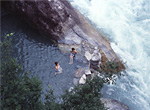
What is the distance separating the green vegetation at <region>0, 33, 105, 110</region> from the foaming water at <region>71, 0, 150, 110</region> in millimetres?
5429

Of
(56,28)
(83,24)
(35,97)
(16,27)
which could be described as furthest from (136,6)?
(35,97)

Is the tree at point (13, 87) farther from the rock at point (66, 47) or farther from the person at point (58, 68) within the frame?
the rock at point (66, 47)

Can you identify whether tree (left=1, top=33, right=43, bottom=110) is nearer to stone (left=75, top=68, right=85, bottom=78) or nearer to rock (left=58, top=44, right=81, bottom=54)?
stone (left=75, top=68, right=85, bottom=78)

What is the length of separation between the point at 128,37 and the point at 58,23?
7.02 metres

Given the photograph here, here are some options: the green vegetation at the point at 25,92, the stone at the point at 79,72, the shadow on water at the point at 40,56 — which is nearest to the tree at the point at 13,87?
the green vegetation at the point at 25,92

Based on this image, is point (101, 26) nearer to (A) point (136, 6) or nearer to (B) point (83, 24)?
(B) point (83, 24)

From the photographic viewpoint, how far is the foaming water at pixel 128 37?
1449 centimetres

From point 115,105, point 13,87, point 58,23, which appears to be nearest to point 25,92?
point 13,87

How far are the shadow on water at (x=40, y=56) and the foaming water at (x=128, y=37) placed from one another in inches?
126

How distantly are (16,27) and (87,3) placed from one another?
9.21 m

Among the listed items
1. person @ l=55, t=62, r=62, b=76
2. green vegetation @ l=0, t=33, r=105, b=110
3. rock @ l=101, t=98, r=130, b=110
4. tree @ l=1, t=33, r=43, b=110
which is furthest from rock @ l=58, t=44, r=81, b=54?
tree @ l=1, t=33, r=43, b=110

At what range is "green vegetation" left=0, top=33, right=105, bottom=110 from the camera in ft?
25.2

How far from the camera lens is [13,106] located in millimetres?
7762

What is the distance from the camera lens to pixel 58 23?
1780 centimetres
